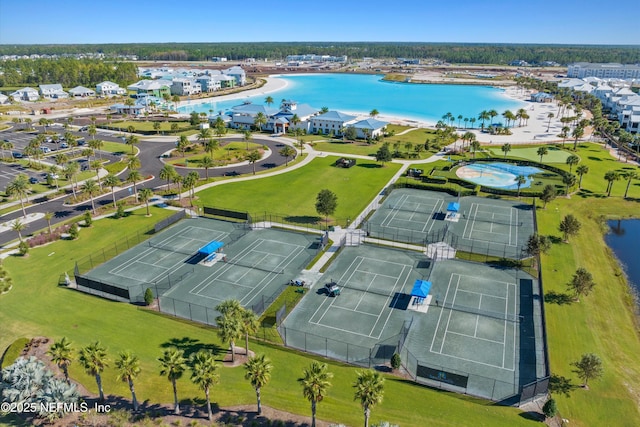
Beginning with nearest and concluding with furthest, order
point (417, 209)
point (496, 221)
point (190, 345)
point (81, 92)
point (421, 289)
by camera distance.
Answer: point (190, 345)
point (421, 289)
point (496, 221)
point (417, 209)
point (81, 92)

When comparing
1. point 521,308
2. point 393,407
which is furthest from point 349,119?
point 393,407

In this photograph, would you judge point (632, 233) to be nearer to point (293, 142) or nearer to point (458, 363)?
point (458, 363)

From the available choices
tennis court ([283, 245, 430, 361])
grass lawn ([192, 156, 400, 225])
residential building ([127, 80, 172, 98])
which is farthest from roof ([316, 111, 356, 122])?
residential building ([127, 80, 172, 98])

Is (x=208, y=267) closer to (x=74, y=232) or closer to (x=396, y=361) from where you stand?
(x=74, y=232)

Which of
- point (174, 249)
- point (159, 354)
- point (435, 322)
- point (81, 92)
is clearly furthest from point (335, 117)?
point (81, 92)

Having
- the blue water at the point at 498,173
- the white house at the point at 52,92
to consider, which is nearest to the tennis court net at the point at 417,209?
the blue water at the point at 498,173

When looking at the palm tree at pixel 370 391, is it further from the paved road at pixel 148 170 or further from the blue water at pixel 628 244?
the paved road at pixel 148 170
